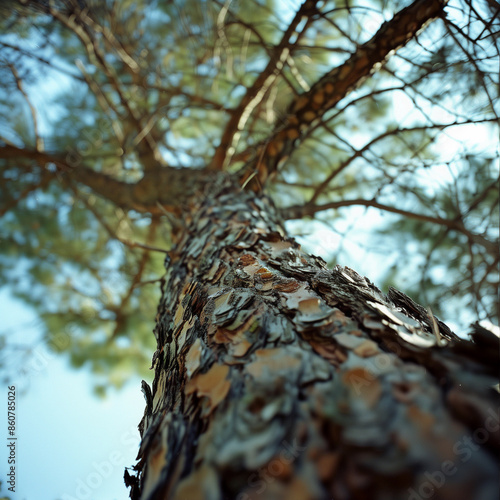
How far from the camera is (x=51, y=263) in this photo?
9.39 feet

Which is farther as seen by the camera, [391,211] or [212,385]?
[391,211]

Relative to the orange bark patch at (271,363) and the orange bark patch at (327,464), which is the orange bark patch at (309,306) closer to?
the orange bark patch at (271,363)

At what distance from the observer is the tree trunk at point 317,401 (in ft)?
1.21

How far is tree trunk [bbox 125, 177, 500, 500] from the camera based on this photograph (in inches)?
14.5

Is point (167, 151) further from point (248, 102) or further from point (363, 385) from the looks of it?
point (363, 385)

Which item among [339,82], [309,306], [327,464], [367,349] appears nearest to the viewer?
[327,464]

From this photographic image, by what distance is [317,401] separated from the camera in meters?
0.45

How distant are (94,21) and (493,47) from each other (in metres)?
2.17

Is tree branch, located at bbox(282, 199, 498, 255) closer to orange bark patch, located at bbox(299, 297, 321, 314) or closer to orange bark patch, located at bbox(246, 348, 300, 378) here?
orange bark patch, located at bbox(299, 297, 321, 314)

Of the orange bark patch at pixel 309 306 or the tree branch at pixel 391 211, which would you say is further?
the tree branch at pixel 391 211

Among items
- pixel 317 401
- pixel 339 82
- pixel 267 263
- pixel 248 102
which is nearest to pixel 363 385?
pixel 317 401

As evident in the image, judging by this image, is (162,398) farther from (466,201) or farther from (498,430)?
(466,201)

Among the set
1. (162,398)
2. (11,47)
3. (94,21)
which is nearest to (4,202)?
Answer: (11,47)

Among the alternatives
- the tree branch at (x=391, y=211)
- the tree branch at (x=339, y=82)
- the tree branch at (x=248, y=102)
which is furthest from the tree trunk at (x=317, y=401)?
the tree branch at (x=248, y=102)
